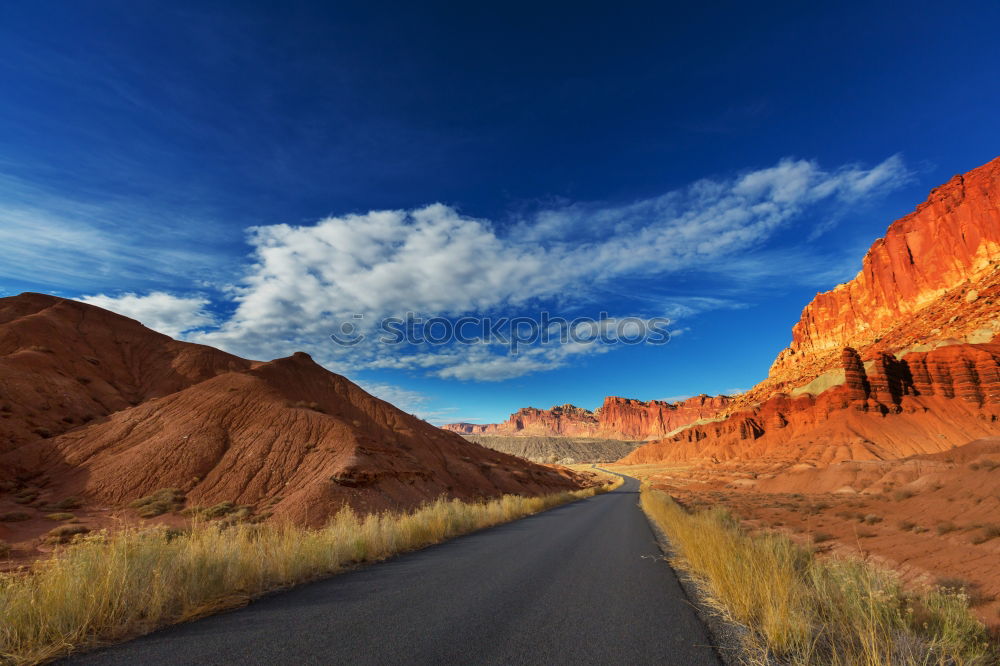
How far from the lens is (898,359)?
78.3 m

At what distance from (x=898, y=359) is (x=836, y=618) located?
98220 millimetres

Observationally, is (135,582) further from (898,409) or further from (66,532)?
(898,409)

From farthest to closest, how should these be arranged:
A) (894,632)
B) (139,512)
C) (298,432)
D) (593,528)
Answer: (298,432) → (139,512) → (593,528) → (894,632)

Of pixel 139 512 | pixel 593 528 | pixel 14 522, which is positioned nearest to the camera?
pixel 593 528

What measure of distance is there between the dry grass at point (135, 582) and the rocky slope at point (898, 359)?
76781mm

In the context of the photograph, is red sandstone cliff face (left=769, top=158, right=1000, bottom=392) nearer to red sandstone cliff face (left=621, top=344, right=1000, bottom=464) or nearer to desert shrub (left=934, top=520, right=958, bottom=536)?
red sandstone cliff face (left=621, top=344, right=1000, bottom=464)

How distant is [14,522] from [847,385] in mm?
101452

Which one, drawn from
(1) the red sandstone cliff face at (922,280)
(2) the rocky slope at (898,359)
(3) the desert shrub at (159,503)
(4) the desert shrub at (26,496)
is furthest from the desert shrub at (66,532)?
(1) the red sandstone cliff face at (922,280)

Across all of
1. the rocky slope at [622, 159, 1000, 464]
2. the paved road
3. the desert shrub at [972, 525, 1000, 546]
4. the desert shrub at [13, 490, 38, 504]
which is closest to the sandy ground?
the desert shrub at [972, 525, 1000, 546]

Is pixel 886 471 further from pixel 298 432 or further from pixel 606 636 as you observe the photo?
pixel 298 432

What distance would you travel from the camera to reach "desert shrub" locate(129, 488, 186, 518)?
2648cm

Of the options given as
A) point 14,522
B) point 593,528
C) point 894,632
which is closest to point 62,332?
point 14,522

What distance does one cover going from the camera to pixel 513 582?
9133 mm

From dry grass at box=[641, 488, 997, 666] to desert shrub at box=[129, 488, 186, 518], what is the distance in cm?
3105
